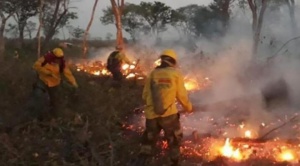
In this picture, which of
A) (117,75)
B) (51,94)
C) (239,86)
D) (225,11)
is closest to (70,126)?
(51,94)

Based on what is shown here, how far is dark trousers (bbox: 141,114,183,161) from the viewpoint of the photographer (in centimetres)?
812

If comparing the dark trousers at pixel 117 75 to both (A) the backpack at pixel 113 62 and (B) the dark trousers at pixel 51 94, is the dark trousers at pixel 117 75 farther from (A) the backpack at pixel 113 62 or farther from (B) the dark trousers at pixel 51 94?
(B) the dark trousers at pixel 51 94

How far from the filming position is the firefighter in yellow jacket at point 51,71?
10.7 meters

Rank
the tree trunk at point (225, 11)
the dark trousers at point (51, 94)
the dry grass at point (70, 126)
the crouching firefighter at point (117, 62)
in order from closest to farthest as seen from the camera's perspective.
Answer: the dry grass at point (70, 126) < the dark trousers at point (51, 94) < the crouching firefighter at point (117, 62) < the tree trunk at point (225, 11)

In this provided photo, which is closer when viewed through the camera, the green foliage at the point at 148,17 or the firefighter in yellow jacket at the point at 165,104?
the firefighter in yellow jacket at the point at 165,104

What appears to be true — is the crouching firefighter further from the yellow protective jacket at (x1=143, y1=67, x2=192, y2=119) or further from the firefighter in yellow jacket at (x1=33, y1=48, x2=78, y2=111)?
the yellow protective jacket at (x1=143, y1=67, x2=192, y2=119)

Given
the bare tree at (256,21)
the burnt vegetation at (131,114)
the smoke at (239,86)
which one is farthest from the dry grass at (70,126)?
the bare tree at (256,21)

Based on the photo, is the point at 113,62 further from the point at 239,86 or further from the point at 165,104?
the point at 165,104

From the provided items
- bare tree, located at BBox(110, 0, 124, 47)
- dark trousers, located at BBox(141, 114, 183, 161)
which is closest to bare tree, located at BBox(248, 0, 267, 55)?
bare tree, located at BBox(110, 0, 124, 47)

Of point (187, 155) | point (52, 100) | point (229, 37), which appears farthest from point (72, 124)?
point (229, 37)

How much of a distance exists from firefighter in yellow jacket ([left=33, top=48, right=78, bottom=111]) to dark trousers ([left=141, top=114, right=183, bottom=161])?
3.36 meters

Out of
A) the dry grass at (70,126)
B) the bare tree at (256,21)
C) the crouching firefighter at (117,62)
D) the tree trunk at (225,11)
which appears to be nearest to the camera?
the dry grass at (70,126)

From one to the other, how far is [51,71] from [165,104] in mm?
3642

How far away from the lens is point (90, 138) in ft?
31.9
